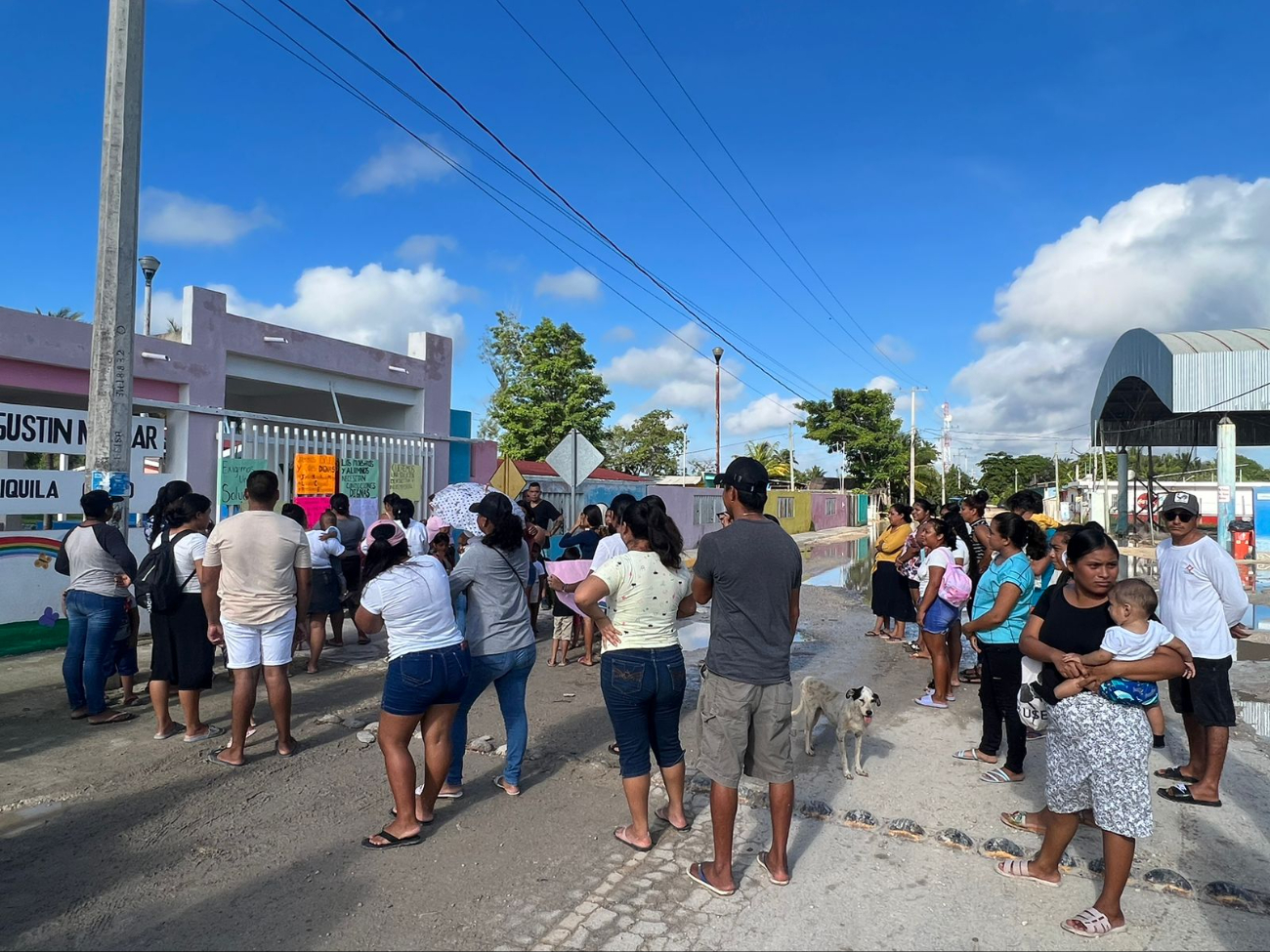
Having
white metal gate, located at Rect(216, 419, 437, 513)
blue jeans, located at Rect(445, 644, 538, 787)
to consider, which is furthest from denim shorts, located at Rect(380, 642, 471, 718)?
white metal gate, located at Rect(216, 419, 437, 513)

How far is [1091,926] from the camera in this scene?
324cm

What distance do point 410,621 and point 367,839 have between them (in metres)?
1.11

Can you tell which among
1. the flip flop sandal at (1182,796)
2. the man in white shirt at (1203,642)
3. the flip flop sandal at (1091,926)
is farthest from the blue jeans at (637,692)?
the flip flop sandal at (1182,796)

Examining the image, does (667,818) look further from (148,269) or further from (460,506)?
(148,269)

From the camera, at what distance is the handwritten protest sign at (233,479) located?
9.98 metres

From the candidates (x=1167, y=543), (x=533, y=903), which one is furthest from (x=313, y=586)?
(x=1167, y=543)

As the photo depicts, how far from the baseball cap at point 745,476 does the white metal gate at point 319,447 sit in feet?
25.5

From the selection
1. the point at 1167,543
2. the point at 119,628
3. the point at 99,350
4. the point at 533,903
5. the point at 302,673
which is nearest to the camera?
the point at 533,903

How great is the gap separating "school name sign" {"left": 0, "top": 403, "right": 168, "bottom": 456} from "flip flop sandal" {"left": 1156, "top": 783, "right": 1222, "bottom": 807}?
30.5 ft

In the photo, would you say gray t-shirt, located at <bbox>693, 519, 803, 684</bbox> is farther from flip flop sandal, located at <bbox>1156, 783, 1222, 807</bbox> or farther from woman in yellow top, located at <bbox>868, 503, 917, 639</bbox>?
woman in yellow top, located at <bbox>868, 503, 917, 639</bbox>

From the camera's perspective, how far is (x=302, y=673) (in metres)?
7.79

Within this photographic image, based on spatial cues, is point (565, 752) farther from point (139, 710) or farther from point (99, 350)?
point (99, 350)

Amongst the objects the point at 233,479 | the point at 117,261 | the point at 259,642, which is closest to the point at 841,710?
the point at 259,642

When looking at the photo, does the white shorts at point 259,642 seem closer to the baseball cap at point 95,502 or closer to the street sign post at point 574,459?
the baseball cap at point 95,502
